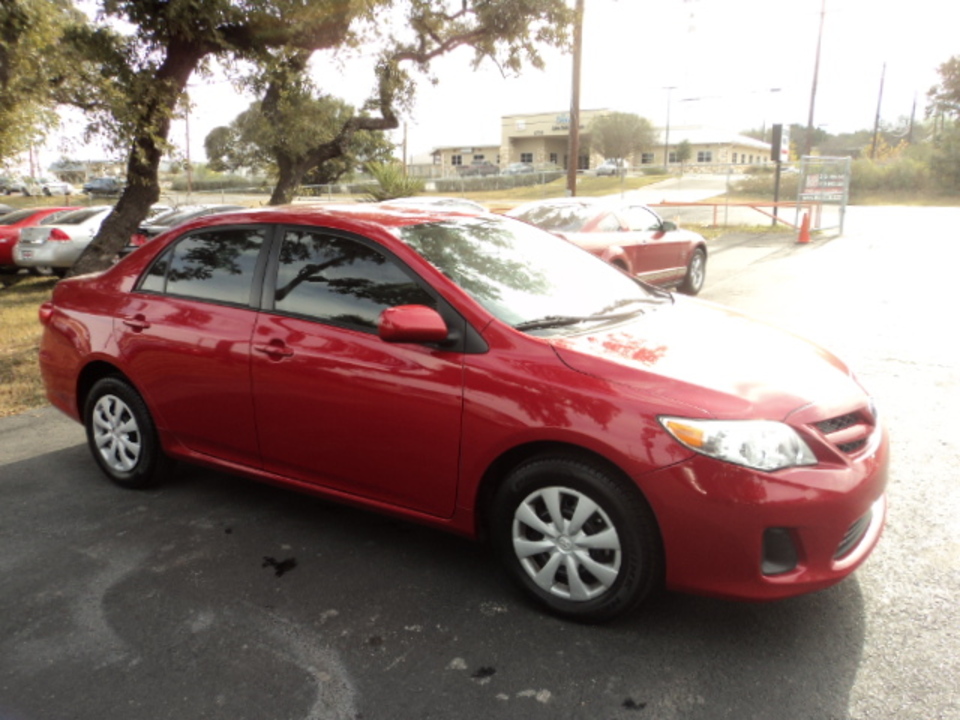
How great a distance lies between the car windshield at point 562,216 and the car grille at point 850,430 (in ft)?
22.4

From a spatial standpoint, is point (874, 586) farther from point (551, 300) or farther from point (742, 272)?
point (742, 272)

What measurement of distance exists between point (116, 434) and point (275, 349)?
4.83ft

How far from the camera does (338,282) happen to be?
12.3 ft

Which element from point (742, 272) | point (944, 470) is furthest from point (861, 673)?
point (742, 272)

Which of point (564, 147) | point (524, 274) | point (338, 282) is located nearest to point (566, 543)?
point (524, 274)

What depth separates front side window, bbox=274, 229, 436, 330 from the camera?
141 inches

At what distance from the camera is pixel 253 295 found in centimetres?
399

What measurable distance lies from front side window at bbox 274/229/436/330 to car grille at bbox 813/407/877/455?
1.66 m

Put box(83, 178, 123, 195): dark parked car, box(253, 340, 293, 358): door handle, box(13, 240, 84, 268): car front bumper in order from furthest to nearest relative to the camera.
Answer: box(83, 178, 123, 195): dark parked car, box(13, 240, 84, 268): car front bumper, box(253, 340, 293, 358): door handle

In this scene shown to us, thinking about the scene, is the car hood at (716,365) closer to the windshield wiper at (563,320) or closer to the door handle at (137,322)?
the windshield wiper at (563,320)

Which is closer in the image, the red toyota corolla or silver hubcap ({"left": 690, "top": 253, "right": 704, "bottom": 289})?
the red toyota corolla

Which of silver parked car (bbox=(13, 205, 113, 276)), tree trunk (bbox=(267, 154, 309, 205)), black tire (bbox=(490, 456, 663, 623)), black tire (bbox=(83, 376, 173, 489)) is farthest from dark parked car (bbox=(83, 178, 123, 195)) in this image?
black tire (bbox=(490, 456, 663, 623))

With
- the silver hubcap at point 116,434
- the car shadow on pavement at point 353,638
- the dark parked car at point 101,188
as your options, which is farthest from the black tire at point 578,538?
the dark parked car at point 101,188

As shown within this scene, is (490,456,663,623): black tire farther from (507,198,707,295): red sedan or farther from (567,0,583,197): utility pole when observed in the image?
(567,0,583,197): utility pole
